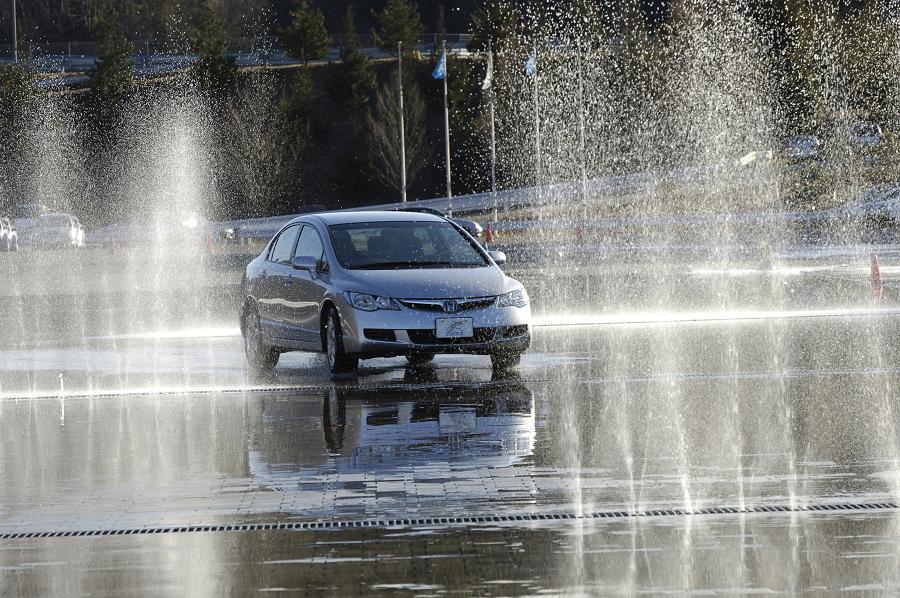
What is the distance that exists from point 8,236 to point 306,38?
39878mm

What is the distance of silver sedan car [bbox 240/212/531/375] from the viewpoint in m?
14.8

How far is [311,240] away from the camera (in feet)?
54.4

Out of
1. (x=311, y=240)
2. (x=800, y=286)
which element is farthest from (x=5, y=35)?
(x=311, y=240)

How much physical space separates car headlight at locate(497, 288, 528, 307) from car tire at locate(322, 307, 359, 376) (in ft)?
4.30

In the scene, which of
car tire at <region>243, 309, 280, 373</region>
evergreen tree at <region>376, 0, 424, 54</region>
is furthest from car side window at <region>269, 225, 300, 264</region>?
evergreen tree at <region>376, 0, 424, 54</region>

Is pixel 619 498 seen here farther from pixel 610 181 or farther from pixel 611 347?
pixel 610 181

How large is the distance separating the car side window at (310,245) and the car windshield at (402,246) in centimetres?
17

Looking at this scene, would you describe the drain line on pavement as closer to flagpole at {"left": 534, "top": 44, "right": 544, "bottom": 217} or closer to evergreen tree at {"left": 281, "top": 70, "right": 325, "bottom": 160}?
flagpole at {"left": 534, "top": 44, "right": 544, "bottom": 217}

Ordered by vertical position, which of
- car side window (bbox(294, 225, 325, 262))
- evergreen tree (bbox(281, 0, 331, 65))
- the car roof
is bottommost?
car side window (bbox(294, 225, 325, 262))

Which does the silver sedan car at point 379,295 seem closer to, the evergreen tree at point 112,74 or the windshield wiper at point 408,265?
the windshield wiper at point 408,265

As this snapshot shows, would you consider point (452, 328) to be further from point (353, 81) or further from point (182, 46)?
point (182, 46)

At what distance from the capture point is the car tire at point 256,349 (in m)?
16.6

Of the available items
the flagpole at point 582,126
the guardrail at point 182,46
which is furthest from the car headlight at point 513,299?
the guardrail at point 182,46

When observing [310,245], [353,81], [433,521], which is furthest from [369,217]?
[353,81]
